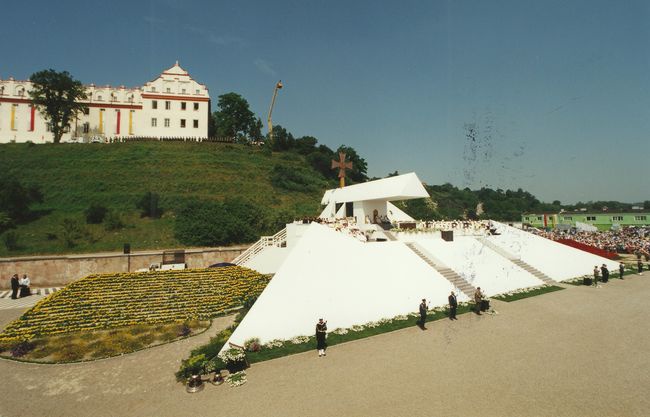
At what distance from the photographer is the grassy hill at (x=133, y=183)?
96.2ft

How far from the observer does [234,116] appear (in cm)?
7288

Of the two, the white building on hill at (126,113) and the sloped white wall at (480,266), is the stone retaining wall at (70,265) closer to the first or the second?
the sloped white wall at (480,266)

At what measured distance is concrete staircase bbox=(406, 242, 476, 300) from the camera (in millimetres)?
16922

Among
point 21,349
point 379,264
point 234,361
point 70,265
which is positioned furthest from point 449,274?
point 70,265

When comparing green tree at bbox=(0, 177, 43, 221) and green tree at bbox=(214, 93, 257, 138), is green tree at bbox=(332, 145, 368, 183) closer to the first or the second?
green tree at bbox=(214, 93, 257, 138)

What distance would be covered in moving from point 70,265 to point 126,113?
5422 cm

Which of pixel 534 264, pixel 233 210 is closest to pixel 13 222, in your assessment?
pixel 233 210

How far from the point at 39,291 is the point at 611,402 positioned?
30491mm

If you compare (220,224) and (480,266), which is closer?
(480,266)

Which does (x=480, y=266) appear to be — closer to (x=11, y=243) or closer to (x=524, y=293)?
(x=524, y=293)

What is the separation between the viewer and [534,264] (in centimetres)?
2167

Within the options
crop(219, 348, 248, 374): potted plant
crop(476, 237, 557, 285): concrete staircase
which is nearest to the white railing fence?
crop(219, 348, 248, 374): potted plant

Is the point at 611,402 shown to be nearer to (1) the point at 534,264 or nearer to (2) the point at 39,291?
(1) the point at 534,264

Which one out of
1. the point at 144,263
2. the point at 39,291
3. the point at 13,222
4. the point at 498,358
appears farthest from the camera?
the point at 13,222
